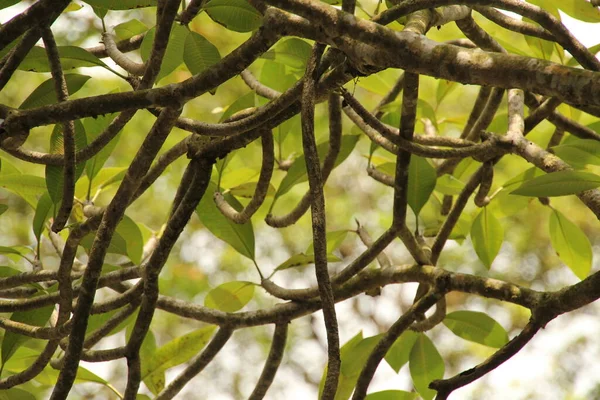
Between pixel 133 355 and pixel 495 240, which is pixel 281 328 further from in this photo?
pixel 495 240

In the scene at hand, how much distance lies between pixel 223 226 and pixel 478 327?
0.32m

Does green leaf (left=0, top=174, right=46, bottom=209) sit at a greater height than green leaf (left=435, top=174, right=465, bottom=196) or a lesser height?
lesser

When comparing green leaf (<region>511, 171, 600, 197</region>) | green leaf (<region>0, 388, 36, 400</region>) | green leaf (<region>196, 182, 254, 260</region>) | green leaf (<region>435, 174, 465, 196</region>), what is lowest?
green leaf (<region>0, 388, 36, 400</region>)

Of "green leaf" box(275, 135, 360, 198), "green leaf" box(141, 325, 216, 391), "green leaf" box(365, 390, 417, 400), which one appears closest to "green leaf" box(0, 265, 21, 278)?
"green leaf" box(141, 325, 216, 391)

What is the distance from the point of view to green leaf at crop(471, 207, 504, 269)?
0.87 metres

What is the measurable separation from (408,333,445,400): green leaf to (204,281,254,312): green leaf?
0.69ft

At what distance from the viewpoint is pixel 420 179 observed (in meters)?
0.77

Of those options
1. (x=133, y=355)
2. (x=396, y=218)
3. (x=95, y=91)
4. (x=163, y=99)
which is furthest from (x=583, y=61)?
(x=95, y=91)

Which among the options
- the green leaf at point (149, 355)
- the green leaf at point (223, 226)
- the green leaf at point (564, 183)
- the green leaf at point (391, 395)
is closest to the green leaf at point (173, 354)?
the green leaf at point (149, 355)

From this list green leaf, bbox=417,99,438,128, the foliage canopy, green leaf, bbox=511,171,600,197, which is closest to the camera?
the foliage canopy

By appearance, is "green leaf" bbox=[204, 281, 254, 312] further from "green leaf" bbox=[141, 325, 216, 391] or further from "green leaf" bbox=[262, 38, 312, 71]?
"green leaf" bbox=[262, 38, 312, 71]

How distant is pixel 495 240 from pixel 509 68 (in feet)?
1.77

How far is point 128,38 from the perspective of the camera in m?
0.87

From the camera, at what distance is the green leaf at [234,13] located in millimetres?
623
